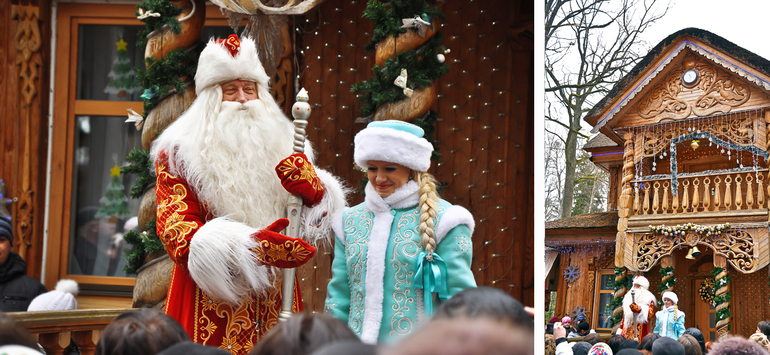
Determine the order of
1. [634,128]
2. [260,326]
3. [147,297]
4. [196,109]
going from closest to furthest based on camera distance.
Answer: [634,128] < [260,326] < [196,109] < [147,297]

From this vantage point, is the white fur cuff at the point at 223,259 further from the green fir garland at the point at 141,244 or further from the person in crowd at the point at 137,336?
the green fir garland at the point at 141,244

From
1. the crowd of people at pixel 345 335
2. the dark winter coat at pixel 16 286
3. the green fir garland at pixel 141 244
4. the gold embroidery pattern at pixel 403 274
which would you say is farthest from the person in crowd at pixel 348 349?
the dark winter coat at pixel 16 286

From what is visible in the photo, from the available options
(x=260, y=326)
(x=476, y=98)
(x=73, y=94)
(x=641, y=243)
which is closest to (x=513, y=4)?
(x=476, y=98)

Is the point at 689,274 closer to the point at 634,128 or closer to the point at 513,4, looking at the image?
the point at 634,128

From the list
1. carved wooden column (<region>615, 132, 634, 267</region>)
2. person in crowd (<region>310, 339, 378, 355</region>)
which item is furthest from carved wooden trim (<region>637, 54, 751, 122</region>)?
person in crowd (<region>310, 339, 378, 355</region>)

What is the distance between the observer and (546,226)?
71.3 inches

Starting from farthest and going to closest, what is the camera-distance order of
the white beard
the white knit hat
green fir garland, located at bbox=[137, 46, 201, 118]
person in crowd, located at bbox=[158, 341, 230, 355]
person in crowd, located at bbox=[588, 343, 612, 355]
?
the white knit hat, green fir garland, located at bbox=[137, 46, 201, 118], the white beard, person in crowd, located at bbox=[588, 343, 612, 355], person in crowd, located at bbox=[158, 341, 230, 355]

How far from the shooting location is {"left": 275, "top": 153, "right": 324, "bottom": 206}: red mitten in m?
1.93

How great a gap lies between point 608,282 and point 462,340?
132 centimetres

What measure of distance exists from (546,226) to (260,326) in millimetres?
983

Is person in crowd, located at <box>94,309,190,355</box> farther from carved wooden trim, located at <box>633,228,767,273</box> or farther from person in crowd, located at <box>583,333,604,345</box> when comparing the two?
carved wooden trim, located at <box>633,228,767,273</box>

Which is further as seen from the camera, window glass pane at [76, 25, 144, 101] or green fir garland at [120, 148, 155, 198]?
window glass pane at [76, 25, 144, 101]

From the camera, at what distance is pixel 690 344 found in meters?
1.53

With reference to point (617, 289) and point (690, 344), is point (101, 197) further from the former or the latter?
point (690, 344)
